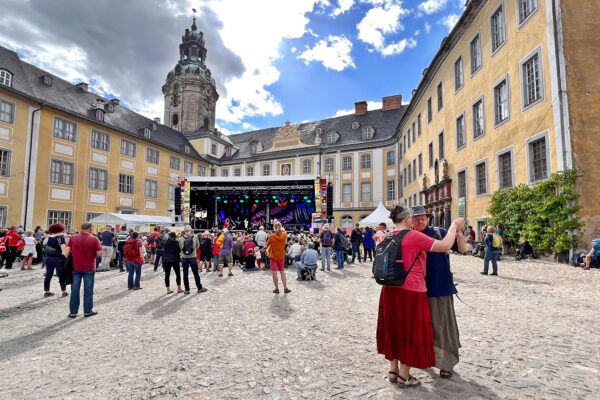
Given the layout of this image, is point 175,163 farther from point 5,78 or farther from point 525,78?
point 525,78

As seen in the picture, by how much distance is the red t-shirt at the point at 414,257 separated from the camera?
117 inches

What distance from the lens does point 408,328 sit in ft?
9.95

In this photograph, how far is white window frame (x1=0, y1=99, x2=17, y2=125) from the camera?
2258 cm

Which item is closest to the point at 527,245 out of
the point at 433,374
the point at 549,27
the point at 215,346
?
the point at 549,27

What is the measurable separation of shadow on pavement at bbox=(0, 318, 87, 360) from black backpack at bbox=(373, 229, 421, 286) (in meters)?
4.62

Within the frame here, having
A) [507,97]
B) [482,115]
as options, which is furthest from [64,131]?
[507,97]

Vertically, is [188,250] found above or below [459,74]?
below

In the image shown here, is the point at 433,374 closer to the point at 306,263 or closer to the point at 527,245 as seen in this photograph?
the point at 306,263

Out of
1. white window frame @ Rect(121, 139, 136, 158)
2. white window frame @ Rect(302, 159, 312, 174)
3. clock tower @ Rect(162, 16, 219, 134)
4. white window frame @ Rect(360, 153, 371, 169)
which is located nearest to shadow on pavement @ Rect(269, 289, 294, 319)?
white window frame @ Rect(121, 139, 136, 158)

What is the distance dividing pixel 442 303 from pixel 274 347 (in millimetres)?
2182

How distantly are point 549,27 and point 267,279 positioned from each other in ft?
46.4

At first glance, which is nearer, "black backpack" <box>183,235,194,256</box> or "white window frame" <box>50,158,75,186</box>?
"black backpack" <box>183,235,194,256</box>

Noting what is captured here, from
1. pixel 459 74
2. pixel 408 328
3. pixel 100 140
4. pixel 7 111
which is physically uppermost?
pixel 459 74

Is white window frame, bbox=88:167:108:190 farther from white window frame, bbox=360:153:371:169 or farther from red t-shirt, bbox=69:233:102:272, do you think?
white window frame, bbox=360:153:371:169
